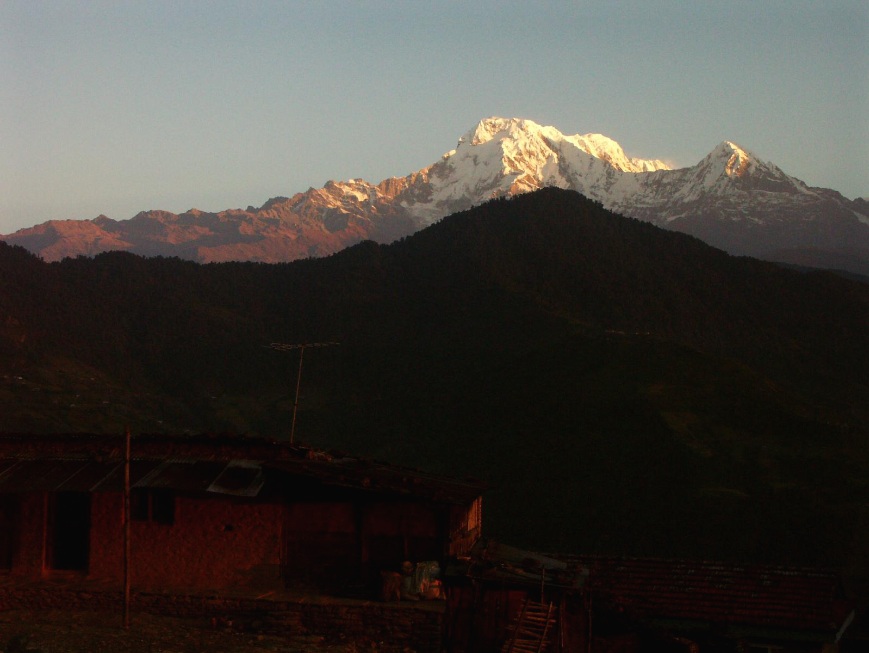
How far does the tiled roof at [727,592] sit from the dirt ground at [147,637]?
8.04 meters

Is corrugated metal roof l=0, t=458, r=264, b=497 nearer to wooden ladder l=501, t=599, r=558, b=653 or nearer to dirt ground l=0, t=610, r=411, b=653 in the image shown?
dirt ground l=0, t=610, r=411, b=653

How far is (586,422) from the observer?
283 feet

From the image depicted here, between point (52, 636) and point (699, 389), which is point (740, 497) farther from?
point (52, 636)

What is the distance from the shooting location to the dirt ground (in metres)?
16.1

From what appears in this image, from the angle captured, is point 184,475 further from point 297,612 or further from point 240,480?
point 297,612

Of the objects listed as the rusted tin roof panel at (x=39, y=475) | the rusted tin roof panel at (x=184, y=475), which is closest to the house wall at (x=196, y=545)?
the rusted tin roof panel at (x=184, y=475)

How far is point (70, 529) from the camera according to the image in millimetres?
20359

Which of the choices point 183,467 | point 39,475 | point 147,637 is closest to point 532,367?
point 183,467

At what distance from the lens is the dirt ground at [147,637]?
52.9 feet

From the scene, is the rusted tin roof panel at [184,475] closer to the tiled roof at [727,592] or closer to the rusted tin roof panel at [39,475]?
the rusted tin roof panel at [39,475]

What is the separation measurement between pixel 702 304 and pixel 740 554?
69.0 m

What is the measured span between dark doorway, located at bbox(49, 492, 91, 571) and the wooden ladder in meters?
8.79

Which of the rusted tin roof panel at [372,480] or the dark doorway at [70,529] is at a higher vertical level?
the rusted tin roof panel at [372,480]

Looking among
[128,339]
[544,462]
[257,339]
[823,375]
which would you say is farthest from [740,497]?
[128,339]
